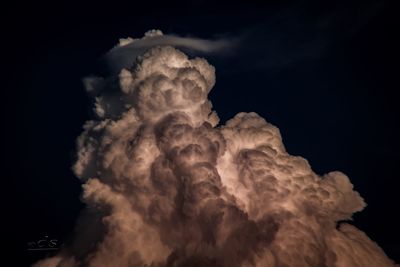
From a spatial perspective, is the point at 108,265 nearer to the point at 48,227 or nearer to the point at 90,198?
the point at 90,198

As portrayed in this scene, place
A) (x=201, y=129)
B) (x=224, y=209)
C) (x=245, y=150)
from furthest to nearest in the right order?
(x=245, y=150) → (x=201, y=129) → (x=224, y=209)

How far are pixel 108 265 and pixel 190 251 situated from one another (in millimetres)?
7230

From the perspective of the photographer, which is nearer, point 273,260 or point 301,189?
point 273,260

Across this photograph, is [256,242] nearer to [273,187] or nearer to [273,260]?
[273,260]

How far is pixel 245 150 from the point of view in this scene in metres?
34.9

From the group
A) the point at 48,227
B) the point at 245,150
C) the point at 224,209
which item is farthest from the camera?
the point at 48,227

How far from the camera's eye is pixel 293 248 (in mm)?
31078

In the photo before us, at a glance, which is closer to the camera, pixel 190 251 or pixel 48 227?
pixel 190 251

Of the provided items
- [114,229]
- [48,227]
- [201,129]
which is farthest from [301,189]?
[48,227]

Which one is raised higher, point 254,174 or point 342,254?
point 254,174

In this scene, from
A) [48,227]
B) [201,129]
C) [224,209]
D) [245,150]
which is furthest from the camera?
[48,227]

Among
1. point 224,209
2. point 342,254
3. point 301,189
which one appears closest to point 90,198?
point 224,209

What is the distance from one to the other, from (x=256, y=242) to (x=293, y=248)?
10.9ft

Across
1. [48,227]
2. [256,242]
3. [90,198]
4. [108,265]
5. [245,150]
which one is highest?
[48,227]
